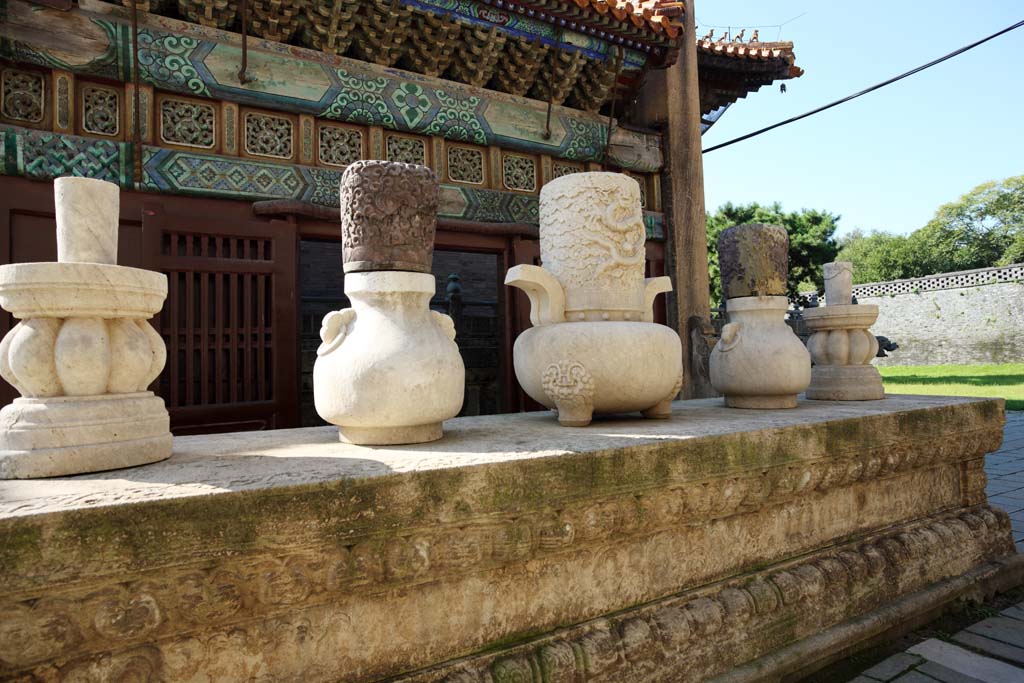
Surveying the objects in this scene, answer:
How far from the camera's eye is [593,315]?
2.66m

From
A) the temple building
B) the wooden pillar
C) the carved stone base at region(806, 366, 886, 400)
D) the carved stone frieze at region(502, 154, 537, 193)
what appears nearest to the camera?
the carved stone base at region(806, 366, 886, 400)

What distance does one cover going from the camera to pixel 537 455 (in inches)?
69.0

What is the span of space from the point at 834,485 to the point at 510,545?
1.50 meters

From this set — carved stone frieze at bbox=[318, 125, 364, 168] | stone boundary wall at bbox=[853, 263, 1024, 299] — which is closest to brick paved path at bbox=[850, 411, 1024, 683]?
carved stone frieze at bbox=[318, 125, 364, 168]

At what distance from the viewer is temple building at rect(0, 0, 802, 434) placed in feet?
12.3

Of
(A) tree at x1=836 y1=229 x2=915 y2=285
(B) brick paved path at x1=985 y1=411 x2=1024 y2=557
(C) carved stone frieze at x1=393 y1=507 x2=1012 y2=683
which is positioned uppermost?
(A) tree at x1=836 y1=229 x2=915 y2=285

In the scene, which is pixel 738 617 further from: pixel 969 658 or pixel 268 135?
pixel 268 135

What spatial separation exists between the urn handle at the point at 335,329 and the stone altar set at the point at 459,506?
10 millimetres

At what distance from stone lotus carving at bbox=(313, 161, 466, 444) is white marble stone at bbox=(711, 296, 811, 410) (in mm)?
1638

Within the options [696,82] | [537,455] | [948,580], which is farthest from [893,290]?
[537,455]

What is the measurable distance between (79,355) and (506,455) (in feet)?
3.89

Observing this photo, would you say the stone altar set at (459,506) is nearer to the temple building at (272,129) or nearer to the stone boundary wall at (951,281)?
the temple building at (272,129)

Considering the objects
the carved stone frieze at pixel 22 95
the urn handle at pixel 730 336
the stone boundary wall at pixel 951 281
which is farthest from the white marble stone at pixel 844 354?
the stone boundary wall at pixel 951 281

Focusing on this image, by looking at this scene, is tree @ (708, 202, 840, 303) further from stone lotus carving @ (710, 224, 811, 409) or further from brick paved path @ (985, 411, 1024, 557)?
stone lotus carving @ (710, 224, 811, 409)
